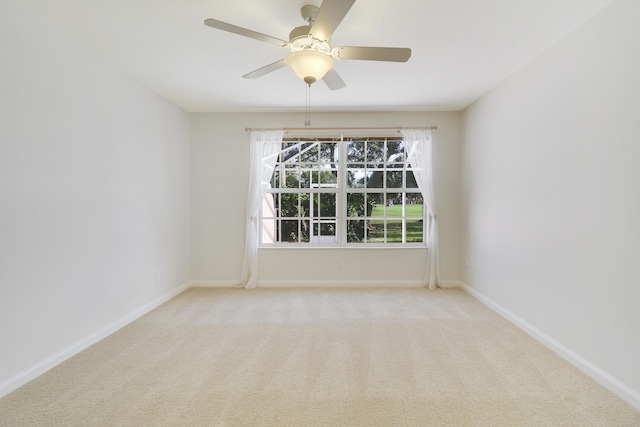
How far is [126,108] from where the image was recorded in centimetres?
307

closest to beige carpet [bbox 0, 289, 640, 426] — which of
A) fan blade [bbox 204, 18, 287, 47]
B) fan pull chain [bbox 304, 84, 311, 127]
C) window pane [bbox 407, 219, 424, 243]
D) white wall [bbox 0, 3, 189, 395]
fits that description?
white wall [bbox 0, 3, 189, 395]

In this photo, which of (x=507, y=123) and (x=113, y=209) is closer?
(x=113, y=209)

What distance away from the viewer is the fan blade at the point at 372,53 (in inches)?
75.1

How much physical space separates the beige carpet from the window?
143cm

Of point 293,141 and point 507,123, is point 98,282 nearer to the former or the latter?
point 293,141

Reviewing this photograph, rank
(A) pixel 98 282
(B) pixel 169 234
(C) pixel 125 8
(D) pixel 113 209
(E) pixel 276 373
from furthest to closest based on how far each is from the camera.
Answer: (B) pixel 169 234 < (D) pixel 113 209 < (A) pixel 98 282 < (E) pixel 276 373 < (C) pixel 125 8

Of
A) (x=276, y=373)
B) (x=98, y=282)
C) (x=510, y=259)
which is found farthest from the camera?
(x=510, y=259)

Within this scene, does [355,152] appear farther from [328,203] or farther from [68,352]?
[68,352]

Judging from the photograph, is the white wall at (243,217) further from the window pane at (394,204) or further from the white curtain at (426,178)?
the window pane at (394,204)

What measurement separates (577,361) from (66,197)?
3878 mm

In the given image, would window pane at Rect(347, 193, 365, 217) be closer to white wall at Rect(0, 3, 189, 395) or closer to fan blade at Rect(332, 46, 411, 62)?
white wall at Rect(0, 3, 189, 395)

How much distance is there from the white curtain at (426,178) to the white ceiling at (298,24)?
78 centimetres

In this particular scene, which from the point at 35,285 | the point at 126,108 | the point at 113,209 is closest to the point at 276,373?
the point at 35,285

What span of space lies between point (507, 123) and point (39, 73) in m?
3.91
